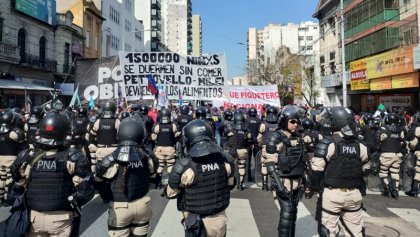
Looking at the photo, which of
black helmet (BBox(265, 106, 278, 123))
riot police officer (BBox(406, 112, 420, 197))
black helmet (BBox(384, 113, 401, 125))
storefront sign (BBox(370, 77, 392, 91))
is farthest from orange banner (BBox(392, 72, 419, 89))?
black helmet (BBox(265, 106, 278, 123))

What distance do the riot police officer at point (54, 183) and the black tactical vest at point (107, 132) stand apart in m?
4.56

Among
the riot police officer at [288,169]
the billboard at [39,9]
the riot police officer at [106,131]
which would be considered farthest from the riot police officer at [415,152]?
the billboard at [39,9]

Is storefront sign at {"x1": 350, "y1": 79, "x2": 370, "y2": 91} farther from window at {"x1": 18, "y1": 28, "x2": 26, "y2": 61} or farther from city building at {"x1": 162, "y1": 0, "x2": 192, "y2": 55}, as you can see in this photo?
city building at {"x1": 162, "y1": 0, "x2": 192, "y2": 55}

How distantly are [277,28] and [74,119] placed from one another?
323 ft

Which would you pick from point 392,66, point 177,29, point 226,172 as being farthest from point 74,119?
point 177,29

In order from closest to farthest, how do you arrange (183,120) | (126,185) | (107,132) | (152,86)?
(126,185) → (107,132) → (183,120) → (152,86)

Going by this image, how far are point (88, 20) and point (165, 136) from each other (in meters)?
36.7

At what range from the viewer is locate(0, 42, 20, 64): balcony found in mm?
24312

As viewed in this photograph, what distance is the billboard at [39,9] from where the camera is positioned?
89.8 feet

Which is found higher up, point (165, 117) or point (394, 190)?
point (165, 117)

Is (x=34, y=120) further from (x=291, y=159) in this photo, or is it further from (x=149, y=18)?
(x=149, y=18)

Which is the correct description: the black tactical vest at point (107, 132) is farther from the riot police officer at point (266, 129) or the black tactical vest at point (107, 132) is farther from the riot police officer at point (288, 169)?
the riot police officer at point (288, 169)

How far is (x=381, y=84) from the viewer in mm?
24625

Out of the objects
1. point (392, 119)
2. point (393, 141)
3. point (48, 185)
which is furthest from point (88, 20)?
point (48, 185)
